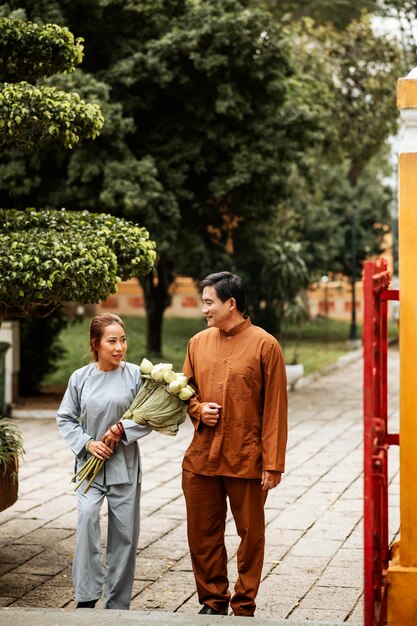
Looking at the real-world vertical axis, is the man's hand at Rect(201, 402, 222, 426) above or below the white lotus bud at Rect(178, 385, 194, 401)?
below

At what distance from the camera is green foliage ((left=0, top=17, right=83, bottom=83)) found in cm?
705

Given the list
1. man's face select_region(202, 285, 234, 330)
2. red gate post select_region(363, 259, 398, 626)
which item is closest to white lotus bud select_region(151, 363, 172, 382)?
man's face select_region(202, 285, 234, 330)

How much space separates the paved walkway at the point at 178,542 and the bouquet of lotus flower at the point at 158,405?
78cm

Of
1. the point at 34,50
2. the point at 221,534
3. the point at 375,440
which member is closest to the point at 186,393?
the point at 221,534

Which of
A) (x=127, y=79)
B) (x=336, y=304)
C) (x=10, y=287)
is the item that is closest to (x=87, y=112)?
(x=10, y=287)

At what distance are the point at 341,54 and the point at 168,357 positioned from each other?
7.30 meters

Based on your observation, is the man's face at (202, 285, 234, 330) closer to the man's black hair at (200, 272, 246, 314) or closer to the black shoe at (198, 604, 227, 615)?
the man's black hair at (200, 272, 246, 314)

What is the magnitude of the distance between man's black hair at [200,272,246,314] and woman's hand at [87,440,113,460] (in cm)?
100

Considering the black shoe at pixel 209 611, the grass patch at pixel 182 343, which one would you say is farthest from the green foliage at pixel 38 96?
the grass patch at pixel 182 343

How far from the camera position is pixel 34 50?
7168 millimetres

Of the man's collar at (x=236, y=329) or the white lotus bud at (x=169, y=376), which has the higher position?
the man's collar at (x=236, y=329)

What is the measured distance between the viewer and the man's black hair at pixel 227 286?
19.0 ft

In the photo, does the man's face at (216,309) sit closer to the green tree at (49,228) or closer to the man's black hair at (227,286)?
the man's black hair at (227,286)

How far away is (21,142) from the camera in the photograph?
7234mm
